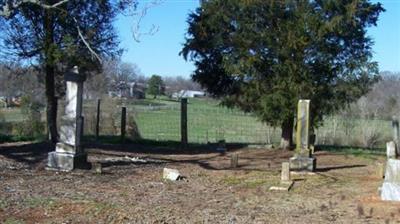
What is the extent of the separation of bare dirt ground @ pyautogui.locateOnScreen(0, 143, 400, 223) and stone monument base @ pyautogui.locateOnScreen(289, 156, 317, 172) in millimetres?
337

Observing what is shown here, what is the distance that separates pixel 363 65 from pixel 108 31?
22.5ft

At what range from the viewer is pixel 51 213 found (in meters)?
7.42

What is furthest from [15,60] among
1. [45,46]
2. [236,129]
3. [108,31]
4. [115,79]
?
[115,79]

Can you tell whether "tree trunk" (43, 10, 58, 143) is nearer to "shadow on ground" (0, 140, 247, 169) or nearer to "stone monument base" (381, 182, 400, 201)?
"shadow on ground" (0, 140, 247, 169)

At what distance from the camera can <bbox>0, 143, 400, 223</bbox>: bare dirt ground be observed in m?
7.37

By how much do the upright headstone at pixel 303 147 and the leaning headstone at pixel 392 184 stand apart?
10.7 ft

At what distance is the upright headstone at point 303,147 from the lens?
12031mm

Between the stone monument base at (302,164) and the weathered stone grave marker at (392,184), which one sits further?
the stone monument base at (302,164)

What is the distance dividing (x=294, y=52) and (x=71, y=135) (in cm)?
646

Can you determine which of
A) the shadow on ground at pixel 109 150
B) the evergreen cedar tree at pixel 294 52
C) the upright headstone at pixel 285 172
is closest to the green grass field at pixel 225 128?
the shadow on ground at pixel 109 150

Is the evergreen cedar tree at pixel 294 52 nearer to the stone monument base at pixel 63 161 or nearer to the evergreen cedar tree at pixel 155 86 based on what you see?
the stone monument base at pixel 63 161

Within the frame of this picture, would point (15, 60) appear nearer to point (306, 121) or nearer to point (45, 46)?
point (45, 46)

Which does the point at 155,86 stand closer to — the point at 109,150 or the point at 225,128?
the point at 225,128

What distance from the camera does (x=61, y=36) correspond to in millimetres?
15500
